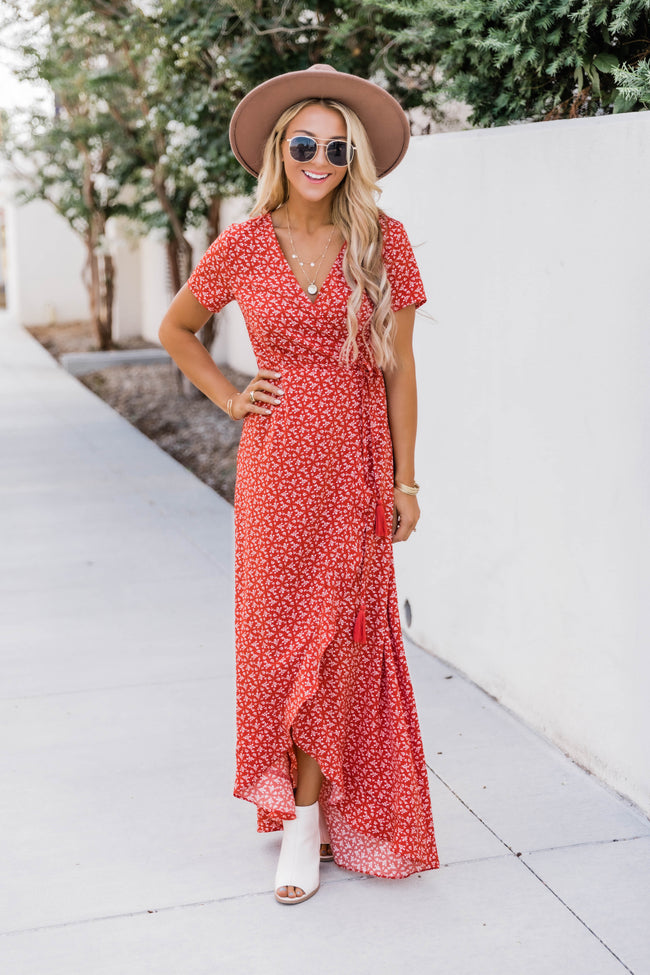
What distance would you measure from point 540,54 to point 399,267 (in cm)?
156

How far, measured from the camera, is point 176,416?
11.0m

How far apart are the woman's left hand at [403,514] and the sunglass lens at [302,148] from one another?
84 cm

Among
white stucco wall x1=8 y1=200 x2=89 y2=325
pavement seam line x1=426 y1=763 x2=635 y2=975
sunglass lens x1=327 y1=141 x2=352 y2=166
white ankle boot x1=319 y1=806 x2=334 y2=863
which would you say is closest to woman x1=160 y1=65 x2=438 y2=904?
sunglass lens x1=327 y1=141 x2=352 y2=166

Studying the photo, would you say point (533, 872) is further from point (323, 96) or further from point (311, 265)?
point (323, 96)

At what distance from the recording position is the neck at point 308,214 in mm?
2758

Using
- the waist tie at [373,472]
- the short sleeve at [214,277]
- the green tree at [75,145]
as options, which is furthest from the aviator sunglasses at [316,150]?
the green tree at [75,145]

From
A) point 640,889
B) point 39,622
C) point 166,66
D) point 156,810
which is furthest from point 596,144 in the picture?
point 166,66

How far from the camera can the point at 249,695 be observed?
291 cm

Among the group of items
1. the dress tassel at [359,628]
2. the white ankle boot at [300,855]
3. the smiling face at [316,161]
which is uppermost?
the smiling face at [316,161]

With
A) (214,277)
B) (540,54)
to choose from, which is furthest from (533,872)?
(540,54)

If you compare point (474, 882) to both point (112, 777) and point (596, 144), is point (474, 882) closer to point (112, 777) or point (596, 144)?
point (112, 777)

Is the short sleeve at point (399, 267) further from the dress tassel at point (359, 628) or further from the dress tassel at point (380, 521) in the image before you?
the dress tassel at point (359, 628)

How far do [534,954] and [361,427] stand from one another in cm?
130

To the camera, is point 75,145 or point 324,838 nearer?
point 324,838
